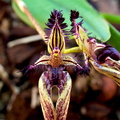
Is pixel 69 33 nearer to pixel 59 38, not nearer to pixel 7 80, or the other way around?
pixel 59 38

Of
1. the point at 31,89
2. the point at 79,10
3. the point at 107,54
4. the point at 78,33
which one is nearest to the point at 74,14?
the point at 78,33

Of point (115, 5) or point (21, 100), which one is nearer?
point (21, 100)

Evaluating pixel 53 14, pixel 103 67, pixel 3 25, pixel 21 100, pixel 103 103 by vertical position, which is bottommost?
pixel 103 103

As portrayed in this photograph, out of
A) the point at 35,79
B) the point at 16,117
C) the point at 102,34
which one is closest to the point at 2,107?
the point at 16,117

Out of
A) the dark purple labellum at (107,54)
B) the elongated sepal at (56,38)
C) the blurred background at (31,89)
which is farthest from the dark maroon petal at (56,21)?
the blurred background at (31,89)

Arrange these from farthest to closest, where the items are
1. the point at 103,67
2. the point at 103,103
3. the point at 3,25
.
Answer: the point at 3,25, the point at 103,103, the point at 103,67

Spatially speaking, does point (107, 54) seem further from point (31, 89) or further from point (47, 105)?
point (31, 89)

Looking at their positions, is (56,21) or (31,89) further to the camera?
(31,89)
